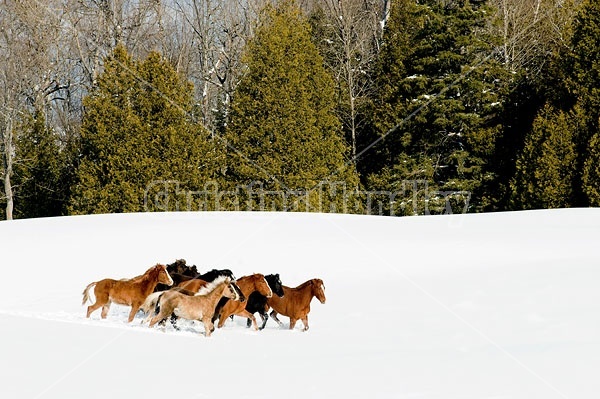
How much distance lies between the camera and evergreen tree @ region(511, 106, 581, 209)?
30.3 meters

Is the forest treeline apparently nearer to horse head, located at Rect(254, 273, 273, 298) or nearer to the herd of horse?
the herd of horse

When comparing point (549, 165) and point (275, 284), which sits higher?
point (549, 165)

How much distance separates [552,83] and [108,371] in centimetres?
3156

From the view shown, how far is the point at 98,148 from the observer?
→ 32625 millimetres

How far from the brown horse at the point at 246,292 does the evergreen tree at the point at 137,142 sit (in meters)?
22.9

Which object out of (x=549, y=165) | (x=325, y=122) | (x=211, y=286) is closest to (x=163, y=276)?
(x=211, y=286)

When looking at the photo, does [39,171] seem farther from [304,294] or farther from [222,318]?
[304,294]

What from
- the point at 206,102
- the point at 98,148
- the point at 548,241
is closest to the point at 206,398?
the point at 548,241

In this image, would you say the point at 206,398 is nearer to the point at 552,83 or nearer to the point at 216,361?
the point at 216,361

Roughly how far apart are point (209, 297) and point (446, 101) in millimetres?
29139

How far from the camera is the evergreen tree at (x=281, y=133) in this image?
33.6m

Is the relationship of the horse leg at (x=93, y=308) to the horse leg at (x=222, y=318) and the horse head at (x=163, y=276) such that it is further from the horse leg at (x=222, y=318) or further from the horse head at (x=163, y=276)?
the horse leg at (x=222, y=318)

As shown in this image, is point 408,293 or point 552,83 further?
point 552,83

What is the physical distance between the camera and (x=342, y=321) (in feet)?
31.1
